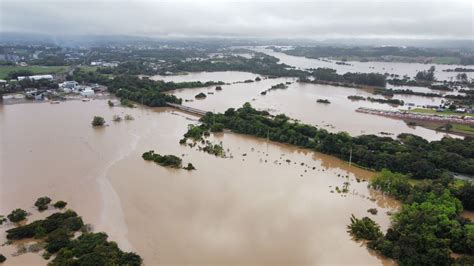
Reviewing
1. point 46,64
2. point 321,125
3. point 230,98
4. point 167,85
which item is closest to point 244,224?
point 321,125

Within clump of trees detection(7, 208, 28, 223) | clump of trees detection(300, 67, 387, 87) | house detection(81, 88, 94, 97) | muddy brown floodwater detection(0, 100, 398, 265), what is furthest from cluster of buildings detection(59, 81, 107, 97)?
clump of trees detection(300, 67, 387, 87)

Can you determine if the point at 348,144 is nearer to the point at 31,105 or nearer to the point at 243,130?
the point at 243,130

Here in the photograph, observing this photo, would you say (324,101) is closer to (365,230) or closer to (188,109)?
(188,109)

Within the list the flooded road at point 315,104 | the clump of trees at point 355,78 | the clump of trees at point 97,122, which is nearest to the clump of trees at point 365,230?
the flooded road at point 315,104

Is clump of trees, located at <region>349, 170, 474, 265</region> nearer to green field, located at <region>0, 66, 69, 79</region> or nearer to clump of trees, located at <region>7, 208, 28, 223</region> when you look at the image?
clump of trees, located at <region>7, 208, 28, 223</region>

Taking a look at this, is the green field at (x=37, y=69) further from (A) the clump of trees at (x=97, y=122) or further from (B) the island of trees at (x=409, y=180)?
(B) the island of trees at (x=409, y=180)

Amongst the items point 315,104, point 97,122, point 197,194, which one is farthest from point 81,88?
point 197,194
